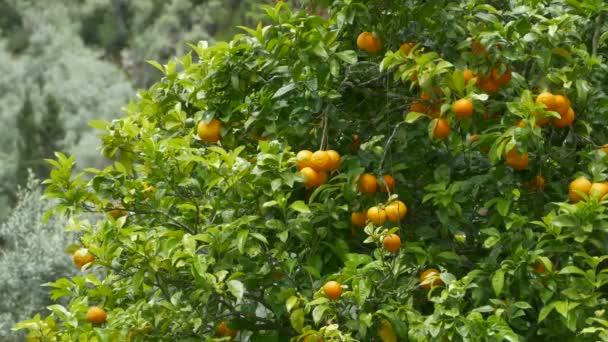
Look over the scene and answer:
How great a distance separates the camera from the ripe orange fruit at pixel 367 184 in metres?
2.72

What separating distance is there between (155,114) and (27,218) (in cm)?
651

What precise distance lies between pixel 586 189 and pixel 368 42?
0.79 metres

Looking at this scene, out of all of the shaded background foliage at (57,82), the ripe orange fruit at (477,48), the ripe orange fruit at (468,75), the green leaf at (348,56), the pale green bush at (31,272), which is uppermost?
the green leaf at (348,56)

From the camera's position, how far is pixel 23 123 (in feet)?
57.1

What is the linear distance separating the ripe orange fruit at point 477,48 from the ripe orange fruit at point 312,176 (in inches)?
22.8

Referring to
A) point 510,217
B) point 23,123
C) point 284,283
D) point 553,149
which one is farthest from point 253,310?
point 23,123

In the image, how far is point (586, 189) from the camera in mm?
2523

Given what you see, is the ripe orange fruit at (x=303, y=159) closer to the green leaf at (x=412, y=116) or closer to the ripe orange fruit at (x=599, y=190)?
the green leaf at (x=412, y=116)

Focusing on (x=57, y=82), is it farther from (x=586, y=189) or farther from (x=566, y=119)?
(x=586, y=189)

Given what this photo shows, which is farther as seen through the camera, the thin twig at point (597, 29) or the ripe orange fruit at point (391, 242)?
the thin twig at point (597, 29)

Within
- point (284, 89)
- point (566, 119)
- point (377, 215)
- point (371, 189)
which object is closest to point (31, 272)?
point (284, 89)

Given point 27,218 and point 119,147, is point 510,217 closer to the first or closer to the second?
point 119,147

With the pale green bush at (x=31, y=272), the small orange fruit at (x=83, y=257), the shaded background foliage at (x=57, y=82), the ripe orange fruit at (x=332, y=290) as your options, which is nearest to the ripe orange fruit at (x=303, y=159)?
the ripe orange fruit at (x=332, y=290)

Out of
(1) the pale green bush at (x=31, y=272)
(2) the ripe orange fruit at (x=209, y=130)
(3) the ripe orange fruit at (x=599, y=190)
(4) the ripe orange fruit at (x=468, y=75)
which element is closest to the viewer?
(3) the ripe orange fruit at (x=599, y=190)
